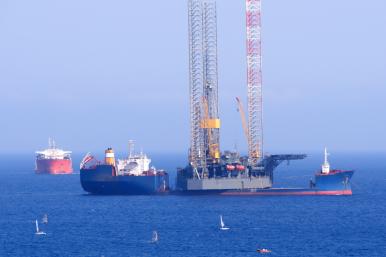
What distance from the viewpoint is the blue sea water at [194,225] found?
3944 inches

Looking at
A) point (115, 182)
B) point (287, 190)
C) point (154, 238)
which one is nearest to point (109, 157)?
point (115, 182)

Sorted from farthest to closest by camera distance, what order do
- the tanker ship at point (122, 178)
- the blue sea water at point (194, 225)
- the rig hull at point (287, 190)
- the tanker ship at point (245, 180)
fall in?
1. the tanker ship at point (122, 178)
2. the tanker ship at point (245, 180)
3. the rig hull at point (287, 190)
4. the blue sea water at point (194, 225)

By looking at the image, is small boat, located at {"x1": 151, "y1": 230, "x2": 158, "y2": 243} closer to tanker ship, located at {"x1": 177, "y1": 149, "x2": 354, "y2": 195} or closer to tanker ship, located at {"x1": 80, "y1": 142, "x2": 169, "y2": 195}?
tanker ship, located at {"x1": 177, "y1": 149, "x2": 354, "y2": 195}

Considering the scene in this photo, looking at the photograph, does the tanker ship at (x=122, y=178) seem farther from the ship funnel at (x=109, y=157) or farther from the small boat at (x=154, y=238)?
the small boat at (x=154, y=238)

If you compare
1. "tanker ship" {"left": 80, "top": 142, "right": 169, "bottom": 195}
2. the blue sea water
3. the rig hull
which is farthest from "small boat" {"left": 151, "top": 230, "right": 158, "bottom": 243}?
"tanker ship" {"left": 80, "top": 142, "right": 169, "bottom": 195}

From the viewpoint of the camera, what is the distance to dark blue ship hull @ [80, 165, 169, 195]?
498ft

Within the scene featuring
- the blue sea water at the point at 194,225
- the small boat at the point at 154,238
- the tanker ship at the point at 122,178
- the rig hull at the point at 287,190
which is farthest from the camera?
the tanker ship at the point at 122,178

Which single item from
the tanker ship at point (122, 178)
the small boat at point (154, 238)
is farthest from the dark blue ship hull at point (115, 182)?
the small boat at point (154, 238)

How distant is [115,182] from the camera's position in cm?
15238

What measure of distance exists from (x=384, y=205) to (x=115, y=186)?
1436 inches

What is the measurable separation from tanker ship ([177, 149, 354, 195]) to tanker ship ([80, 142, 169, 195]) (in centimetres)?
387

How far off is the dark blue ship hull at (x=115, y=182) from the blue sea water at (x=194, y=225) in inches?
54.9

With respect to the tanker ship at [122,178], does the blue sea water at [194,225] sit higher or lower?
lower

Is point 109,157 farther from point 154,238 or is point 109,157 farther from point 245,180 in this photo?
point 154,238
